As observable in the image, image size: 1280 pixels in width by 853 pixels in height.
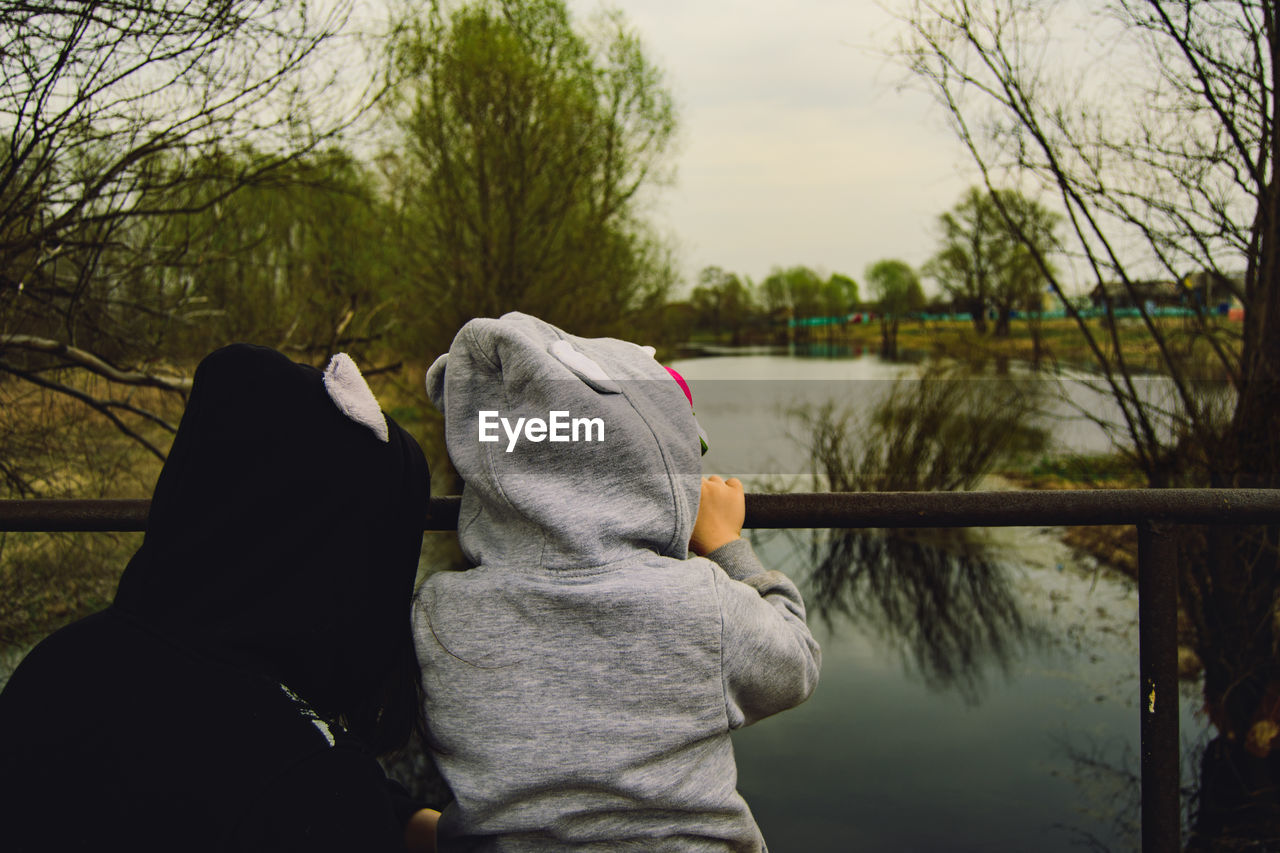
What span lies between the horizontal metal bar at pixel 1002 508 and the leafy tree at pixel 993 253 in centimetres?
441

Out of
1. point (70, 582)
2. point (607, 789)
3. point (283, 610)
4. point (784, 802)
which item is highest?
point (283, 610)

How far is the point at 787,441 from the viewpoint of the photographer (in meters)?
9.73

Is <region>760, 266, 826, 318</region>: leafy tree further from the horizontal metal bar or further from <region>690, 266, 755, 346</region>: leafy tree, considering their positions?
the horizontal metal bar

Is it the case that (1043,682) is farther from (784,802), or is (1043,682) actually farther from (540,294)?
(540,294)

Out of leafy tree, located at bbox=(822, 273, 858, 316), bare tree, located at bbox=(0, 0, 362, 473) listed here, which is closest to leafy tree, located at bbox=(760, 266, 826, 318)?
leafy tree, located at bbox=(822, 273, 858, 316)

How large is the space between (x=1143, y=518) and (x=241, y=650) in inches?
41.3

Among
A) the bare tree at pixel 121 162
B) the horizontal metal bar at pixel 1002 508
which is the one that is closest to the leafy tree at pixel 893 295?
the bare tree at pixel 121 162

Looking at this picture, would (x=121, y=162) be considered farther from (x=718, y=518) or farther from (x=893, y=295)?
(x=893, y=295)

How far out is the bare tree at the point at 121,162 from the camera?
296 cm

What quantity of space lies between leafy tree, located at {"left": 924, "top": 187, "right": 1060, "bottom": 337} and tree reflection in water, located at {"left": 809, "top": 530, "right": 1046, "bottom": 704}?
10.3 ft

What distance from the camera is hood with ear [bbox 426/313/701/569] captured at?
0.93 meters

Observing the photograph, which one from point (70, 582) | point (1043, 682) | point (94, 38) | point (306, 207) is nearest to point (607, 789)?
point (94, 38)

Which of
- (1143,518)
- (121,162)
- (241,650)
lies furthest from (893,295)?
(241,650)

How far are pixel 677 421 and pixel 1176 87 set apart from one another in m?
4.55
